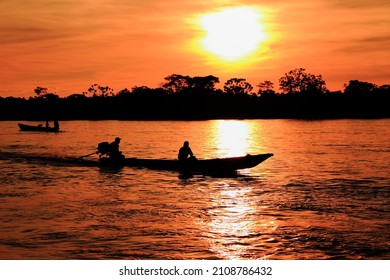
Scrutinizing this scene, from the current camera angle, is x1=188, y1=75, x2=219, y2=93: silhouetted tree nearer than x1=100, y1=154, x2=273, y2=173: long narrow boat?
No

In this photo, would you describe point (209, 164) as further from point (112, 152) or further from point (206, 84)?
point (206, 84)

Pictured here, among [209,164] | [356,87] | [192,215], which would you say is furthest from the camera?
[356,87]

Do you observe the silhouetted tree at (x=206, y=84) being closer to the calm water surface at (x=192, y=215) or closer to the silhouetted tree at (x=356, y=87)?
the silhouetted tree at (x=356, y=87)

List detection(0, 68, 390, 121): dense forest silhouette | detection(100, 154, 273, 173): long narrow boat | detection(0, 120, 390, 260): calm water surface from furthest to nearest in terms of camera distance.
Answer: detection(0, 68, 390, 121): dense forest silhouette
detection(100, 154, 273, 173): long narrow boat
detection(0, 120, 390, 260): calm water surface

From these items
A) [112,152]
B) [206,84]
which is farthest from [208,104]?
[112,152]

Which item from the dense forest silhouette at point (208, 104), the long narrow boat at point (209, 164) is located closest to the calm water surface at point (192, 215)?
the long narrow boat at point (209, 164)

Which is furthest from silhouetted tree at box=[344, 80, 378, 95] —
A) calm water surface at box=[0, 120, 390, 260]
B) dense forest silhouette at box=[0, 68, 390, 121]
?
calm water surface at box=[0, 120, 390, 260]

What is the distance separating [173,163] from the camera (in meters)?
29.1

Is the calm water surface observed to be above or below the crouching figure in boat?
below

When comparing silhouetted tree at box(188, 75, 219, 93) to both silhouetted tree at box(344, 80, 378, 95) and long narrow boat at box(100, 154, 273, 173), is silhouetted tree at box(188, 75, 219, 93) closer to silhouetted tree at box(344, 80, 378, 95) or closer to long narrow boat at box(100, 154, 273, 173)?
silhouetted tree at box(344, 80, 378, 95)

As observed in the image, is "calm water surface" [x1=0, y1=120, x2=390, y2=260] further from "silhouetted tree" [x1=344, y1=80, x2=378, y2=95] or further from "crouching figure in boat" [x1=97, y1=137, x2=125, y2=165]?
"silhouetted tree" [x1=344, y1=80, x2=378, y2=95]

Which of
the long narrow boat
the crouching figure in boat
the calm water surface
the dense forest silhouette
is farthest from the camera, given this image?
the dense forest silhouette
